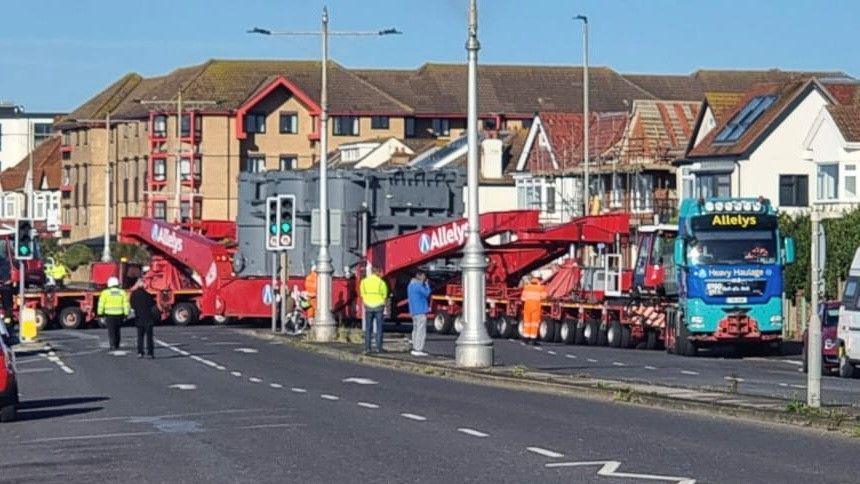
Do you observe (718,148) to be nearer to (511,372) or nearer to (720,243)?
(720,243)

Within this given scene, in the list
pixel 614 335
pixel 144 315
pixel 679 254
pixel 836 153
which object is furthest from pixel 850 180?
pixel 144 315

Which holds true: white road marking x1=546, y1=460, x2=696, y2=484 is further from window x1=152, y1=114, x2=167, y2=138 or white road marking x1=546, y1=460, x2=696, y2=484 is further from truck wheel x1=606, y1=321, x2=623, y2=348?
window x1=152, y1=114, x2=167, y2=138

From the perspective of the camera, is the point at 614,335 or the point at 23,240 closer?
the point at 614,335

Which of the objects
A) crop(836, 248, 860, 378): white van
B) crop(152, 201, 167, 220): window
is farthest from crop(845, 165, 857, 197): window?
crop(152, 201, 167, 220): window

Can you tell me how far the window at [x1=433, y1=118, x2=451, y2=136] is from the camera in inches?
4825

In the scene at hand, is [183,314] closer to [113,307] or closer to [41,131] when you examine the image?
[113,307]

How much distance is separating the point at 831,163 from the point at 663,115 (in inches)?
803

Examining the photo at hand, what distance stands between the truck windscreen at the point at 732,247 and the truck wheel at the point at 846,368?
7.41 metres

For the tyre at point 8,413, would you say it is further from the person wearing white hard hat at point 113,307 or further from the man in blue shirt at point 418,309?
the person wearing white hard hat at point 113,307

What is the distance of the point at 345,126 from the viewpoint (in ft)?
395

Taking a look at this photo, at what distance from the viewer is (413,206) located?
5741cm

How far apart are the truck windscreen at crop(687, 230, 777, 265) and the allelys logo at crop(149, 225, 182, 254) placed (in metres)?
22.5

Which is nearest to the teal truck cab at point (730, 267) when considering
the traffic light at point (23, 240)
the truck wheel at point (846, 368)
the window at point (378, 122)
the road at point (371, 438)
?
the truck wheel at point (846, 368)

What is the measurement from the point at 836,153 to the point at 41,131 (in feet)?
422
